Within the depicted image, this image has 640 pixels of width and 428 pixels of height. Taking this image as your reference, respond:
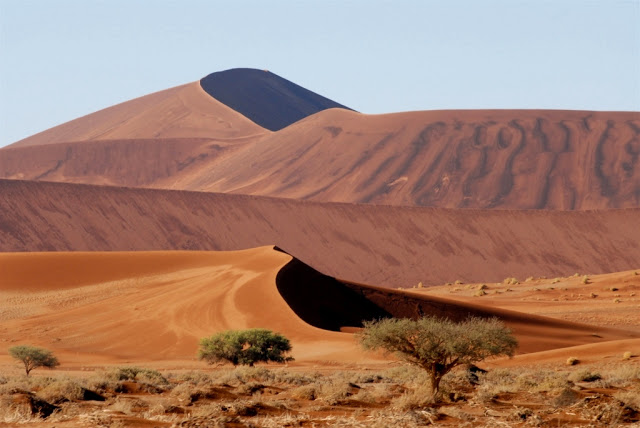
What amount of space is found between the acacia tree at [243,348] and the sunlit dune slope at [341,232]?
4129 cm

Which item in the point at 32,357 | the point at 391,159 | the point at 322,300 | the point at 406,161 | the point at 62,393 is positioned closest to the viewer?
the point at 62,393

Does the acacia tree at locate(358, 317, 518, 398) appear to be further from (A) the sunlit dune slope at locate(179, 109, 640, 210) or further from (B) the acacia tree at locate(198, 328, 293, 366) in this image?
(A) the sunlit dune slope at locate(179, 109, 640, 210)

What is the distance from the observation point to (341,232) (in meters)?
84.9

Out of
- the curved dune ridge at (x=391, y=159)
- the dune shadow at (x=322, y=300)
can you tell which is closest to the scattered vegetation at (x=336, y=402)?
the dune shadow at (x=322, y=300)

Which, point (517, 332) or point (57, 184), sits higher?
point (57, 184)

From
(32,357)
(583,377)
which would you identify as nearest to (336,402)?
(583,377)

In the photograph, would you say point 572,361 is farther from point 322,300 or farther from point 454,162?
A: point 454,162

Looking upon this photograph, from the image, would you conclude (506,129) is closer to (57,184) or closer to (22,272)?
(57,184)

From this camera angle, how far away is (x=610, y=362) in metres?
28.5

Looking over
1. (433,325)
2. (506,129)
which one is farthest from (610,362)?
(506,129)

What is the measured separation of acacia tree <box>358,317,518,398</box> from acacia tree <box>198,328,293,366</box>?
10.3m

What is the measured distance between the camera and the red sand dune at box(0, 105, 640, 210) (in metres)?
108

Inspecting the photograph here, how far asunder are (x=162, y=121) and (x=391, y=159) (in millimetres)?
57098

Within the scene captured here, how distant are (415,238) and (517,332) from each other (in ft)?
144
